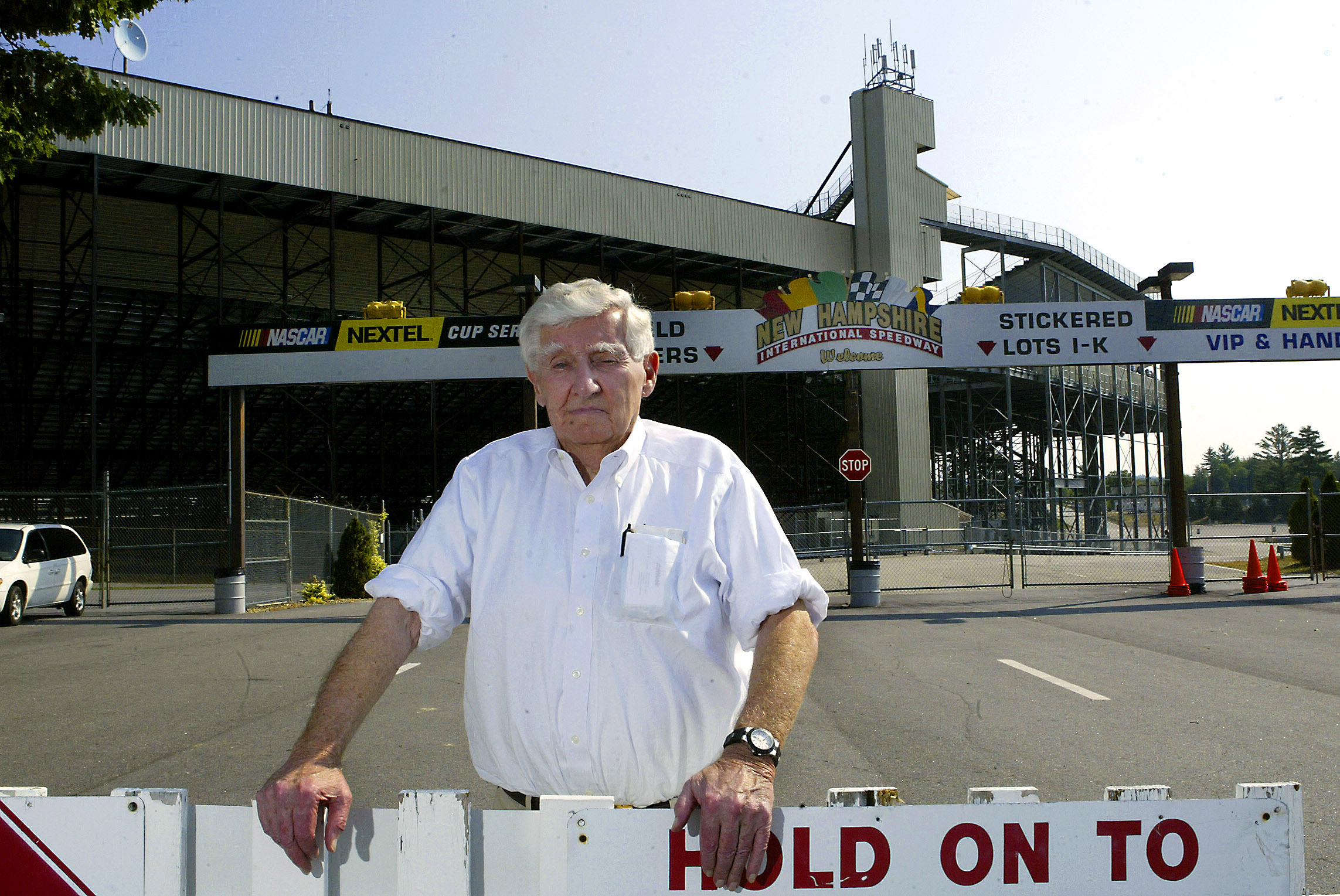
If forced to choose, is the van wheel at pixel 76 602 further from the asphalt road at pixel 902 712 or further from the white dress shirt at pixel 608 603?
the white dress shirt at pixel 608 603

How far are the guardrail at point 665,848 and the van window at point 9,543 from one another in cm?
1609

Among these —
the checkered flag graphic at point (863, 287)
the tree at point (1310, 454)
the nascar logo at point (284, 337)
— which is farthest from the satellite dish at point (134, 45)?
the tree at point (1310, 454)

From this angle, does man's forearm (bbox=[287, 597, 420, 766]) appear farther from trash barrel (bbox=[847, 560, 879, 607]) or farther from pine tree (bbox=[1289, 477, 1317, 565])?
pine tree (bbox=[1289, 477, 1317, 565])

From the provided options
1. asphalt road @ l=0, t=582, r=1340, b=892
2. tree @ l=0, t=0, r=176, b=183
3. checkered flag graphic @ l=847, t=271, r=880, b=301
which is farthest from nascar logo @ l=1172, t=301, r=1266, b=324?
tree @ l=0, t=0, r=176, b=183

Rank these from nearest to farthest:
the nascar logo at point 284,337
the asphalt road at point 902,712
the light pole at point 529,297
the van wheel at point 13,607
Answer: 1. the asphalt road at point 902,712
2. the light pole at point 529,297
3. the van wheel at point 13,607
4. the nascar logo at point 284,337

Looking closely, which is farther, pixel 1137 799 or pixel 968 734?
pixel 968 734

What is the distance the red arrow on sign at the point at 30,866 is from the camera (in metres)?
Result: 1.97

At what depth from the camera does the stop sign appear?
54.2 feet

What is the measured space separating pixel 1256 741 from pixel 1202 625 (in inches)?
280

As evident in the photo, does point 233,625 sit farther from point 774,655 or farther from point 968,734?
point 774,655

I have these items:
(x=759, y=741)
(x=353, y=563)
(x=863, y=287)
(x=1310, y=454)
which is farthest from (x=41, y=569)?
(x=1310, y=454)

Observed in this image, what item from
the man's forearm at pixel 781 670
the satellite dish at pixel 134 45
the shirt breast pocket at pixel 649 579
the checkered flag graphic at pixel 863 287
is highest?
the satellite dish at pixel 134 45

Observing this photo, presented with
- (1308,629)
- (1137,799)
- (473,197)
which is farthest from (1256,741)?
(473,197)

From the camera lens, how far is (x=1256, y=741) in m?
6.13
